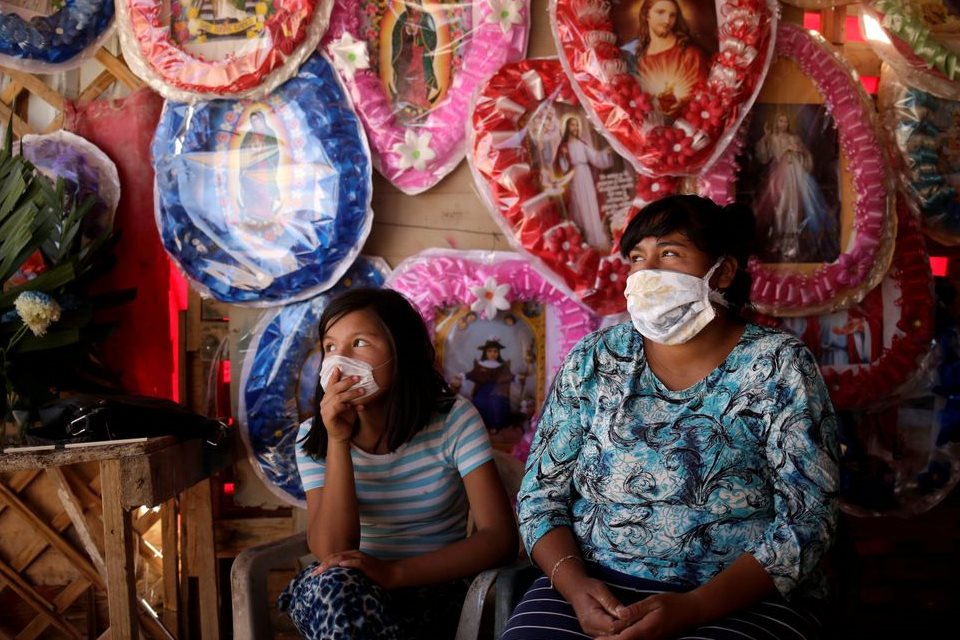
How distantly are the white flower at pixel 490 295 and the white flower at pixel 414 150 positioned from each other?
362mm

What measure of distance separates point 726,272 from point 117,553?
141cm

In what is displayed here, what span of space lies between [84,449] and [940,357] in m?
2.27

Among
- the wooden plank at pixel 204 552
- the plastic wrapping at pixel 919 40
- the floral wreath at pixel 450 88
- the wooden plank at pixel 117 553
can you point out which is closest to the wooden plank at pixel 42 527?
the wooden plank at pixel 204 552

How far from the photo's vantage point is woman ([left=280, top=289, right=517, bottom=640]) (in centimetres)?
174

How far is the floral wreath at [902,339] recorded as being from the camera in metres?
2.43

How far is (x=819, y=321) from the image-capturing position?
8.05ft

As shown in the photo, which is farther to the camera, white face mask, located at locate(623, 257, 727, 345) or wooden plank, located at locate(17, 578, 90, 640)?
wooden plank, located at locate(17, 578, 90, 640)

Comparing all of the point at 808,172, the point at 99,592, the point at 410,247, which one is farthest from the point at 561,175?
the point at 99,592

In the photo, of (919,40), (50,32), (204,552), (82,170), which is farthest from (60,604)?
(919,40)

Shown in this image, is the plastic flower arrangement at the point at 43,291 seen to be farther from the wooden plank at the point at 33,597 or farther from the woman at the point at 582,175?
the woman at the point at 582,175

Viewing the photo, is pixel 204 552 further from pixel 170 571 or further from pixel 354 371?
pixel 354 371

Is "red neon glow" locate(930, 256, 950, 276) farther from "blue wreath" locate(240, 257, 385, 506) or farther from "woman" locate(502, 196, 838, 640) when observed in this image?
"blue wreath" locate(240, 257, 385, 506)

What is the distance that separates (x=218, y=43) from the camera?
2.32 m

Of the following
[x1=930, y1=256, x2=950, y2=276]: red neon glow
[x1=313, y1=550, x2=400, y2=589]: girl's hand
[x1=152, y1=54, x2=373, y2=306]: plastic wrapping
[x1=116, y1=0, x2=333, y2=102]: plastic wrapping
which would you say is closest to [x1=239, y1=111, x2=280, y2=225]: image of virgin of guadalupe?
[x1=152, y1=54, x2=373, y2=306]: plastic wrapping
